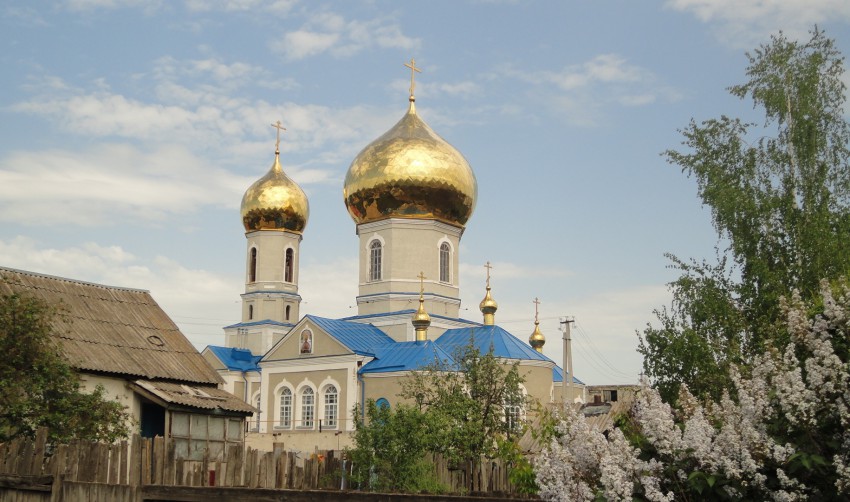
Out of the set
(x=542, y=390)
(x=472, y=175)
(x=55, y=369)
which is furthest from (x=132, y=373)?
(x=472, y=175)

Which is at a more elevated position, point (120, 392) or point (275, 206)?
point (275, 206)

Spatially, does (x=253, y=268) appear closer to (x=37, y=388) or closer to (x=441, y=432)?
(x=441, y=432)

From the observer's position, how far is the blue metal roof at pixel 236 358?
134 feet

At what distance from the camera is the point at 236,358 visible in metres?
41.6

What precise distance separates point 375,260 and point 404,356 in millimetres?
5330

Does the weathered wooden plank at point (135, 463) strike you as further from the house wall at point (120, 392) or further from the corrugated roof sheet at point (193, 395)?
the corrugated roof sheet at point (193, 395)

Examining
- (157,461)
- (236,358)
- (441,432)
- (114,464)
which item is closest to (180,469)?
(157,461)

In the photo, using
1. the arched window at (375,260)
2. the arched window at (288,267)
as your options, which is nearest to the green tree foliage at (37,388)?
the arched window at (375,260)

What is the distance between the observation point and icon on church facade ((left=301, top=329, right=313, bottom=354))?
36.2 meters

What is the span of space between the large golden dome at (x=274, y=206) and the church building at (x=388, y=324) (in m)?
5.14

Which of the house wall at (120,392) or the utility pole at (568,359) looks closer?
the house wall at (120,392)

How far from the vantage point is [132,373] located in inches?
750

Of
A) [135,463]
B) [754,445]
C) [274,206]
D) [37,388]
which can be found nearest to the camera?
[754,445]

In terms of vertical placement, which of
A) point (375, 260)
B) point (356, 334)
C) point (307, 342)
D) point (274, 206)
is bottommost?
point (307, 342)
